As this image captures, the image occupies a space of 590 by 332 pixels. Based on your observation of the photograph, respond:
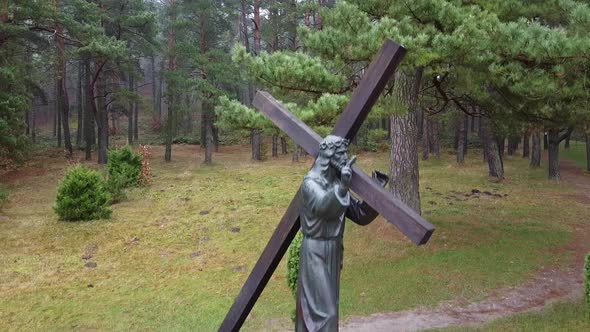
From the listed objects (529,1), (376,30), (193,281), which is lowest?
(193,281)

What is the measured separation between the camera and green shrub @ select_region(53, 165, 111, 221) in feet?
44.2

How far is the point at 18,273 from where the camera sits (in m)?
9.98

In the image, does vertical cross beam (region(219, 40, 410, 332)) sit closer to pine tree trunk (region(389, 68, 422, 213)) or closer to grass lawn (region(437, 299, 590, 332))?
grass lawn (region(437, 299, 590, 332))

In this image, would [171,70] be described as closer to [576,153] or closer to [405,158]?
[405,158]

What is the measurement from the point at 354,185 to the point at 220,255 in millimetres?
8000

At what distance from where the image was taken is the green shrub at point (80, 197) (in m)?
13.5

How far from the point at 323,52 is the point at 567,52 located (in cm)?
360

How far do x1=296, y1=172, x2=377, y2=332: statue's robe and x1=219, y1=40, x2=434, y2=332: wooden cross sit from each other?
0.67 feet

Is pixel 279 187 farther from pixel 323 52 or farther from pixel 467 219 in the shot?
pixel 323 52

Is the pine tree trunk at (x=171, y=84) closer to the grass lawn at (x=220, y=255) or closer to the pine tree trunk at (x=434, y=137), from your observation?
the grass lawn at (x=220, y=255)

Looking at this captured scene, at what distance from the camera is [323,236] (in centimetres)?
375

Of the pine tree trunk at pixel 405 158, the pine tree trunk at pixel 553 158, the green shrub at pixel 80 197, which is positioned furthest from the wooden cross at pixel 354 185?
the pine tree trunk at pixel 553 158

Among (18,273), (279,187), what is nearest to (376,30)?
(18,273)

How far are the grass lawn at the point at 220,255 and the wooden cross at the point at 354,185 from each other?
314 cm
